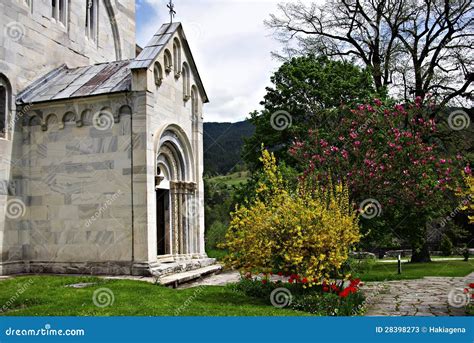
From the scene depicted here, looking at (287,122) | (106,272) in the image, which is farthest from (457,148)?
(106,272)

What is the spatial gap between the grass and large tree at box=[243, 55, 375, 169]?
14.1 metres

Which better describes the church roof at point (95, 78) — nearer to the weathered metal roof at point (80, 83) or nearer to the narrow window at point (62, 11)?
the weathered metal roof at point (80, 83)

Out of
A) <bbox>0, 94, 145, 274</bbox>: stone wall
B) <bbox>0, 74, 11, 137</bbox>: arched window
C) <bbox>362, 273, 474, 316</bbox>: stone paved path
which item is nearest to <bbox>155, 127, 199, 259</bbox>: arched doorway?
<bbox>0, 94, 145, 274</bbox>: stone wall

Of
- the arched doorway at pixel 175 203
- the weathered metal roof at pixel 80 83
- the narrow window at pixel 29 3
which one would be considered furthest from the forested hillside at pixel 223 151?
the narrow window at pixel 29 3

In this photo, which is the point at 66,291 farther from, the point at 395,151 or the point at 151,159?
the point at 395,151

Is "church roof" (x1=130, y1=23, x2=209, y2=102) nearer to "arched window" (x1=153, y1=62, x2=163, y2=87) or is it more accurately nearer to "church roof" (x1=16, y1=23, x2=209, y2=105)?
"church roof" (x1=16, y1=23, x2=209, y2=105)

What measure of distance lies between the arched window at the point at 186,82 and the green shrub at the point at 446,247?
21.1 m

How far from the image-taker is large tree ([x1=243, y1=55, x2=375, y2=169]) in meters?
24.2

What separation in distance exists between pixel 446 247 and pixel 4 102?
91.1ft

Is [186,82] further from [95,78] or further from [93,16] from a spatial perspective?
[93,16]

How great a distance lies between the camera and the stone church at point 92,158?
1274 centimetres

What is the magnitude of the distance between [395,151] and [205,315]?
915 cm

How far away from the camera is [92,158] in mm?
13141

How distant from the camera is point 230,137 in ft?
205
